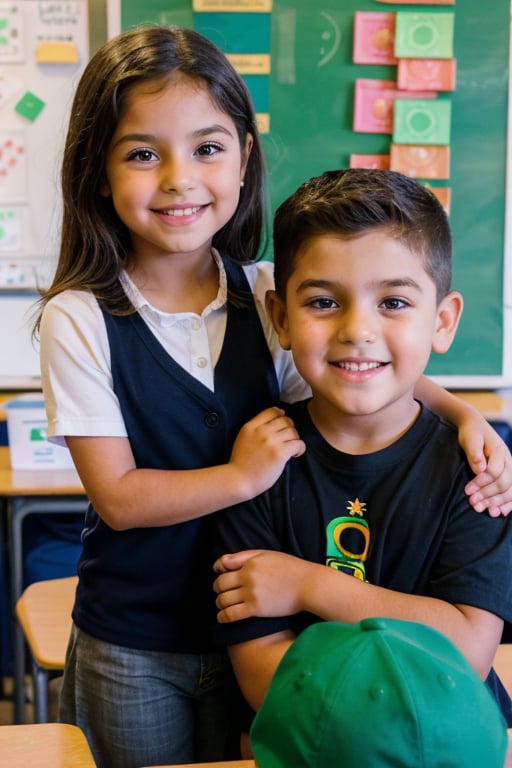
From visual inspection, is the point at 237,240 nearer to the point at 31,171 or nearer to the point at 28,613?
the point at 28,613

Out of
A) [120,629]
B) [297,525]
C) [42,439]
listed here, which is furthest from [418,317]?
[42,439]

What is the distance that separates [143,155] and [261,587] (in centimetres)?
58

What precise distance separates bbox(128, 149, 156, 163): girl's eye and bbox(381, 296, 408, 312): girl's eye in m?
0.37

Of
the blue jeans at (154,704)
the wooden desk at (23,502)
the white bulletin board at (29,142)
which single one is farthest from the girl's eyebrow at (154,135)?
the white bulletin board at (29,142)

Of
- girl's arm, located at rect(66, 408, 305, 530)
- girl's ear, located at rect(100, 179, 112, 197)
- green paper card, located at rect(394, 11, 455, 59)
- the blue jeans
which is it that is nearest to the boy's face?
girl's arm, located at rect(66, 408, 305, 530)

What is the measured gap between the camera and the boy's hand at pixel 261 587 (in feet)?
3.76

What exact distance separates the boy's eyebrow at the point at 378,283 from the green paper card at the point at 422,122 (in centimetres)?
205

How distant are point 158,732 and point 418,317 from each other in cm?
69

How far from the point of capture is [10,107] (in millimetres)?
3115

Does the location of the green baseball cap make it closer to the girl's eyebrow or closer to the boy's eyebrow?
the boy's eyebrow

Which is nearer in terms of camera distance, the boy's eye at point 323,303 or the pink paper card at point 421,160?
the boy's eye at point 323,303

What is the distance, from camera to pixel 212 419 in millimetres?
1324

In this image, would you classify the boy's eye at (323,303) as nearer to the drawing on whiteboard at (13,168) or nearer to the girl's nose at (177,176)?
the girl's nose at (177,176)

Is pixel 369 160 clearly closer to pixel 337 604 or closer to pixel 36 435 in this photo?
pixel 36 435
